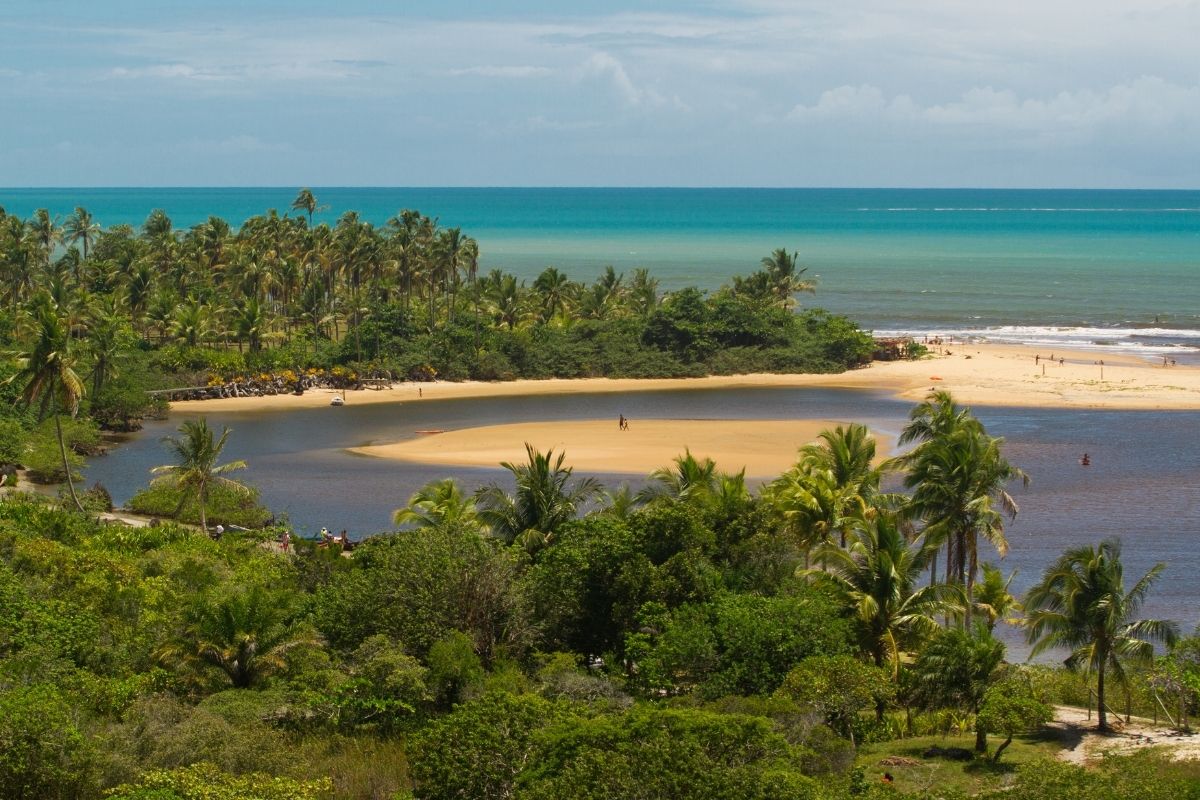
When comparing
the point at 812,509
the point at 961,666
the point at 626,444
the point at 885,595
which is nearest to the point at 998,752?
the point at 961,666

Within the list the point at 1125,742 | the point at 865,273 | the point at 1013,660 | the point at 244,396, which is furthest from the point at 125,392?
the point at 865,273

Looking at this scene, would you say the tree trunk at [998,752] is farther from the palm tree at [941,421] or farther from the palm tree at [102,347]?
the palm tree at [102,347]

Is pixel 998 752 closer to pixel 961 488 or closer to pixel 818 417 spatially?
pixel 961 488

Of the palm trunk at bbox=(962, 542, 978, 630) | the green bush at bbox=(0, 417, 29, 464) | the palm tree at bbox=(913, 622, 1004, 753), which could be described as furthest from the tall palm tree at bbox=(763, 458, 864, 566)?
the green bush at bbox=(0, 417, 29, 464)

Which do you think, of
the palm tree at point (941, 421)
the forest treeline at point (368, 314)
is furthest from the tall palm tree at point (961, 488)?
the forest treeline at point (368, 314)

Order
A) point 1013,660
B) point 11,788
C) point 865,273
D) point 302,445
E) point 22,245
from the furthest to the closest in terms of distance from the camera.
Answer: point 865,273, point 22,245, point 302,445, point 1013,660, point 11,788

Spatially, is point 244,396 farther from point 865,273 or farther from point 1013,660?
point 865,273

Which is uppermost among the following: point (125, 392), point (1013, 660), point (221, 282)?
point (221, 282)
